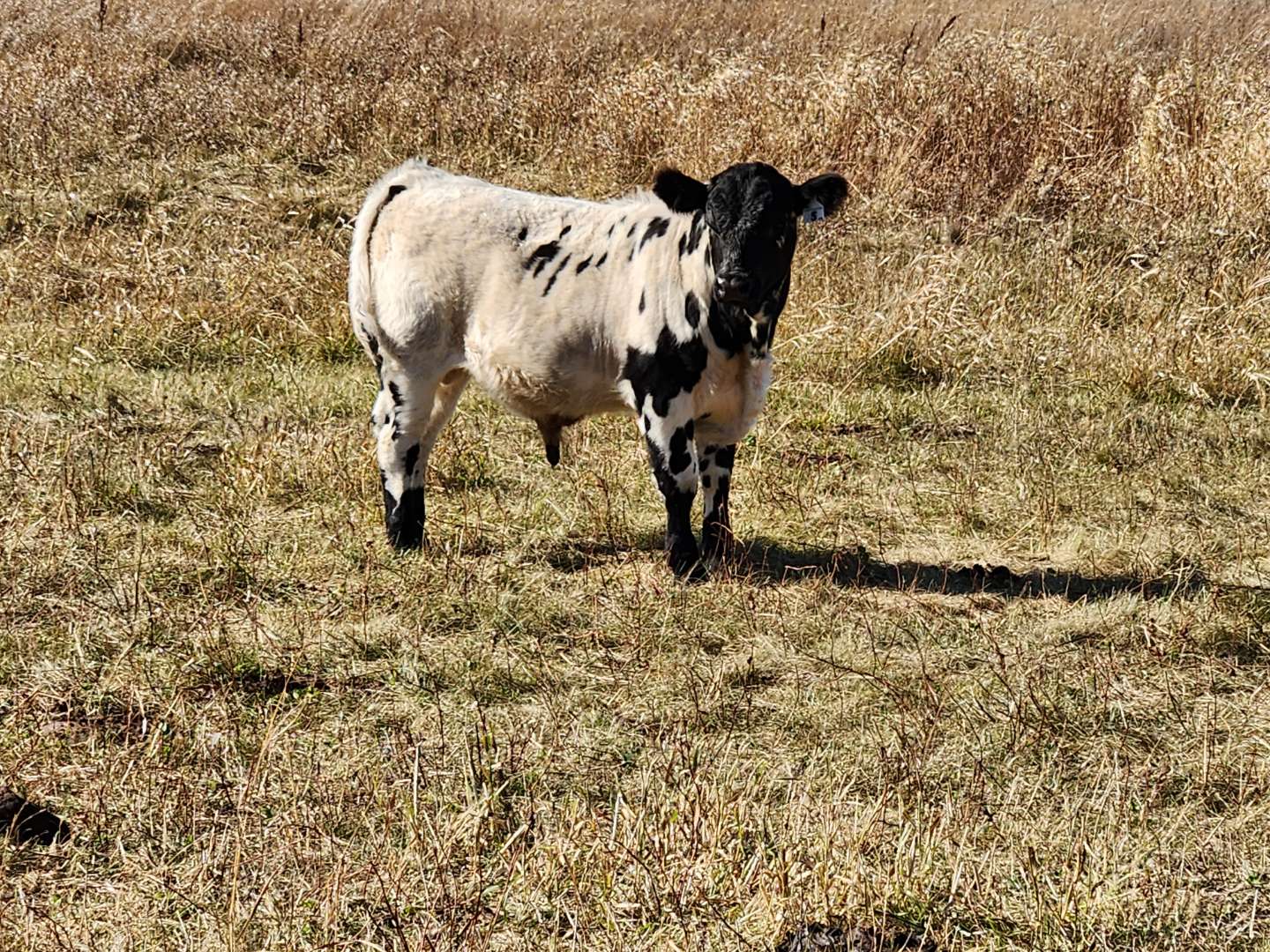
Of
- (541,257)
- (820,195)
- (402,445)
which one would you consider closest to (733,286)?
(820,195)

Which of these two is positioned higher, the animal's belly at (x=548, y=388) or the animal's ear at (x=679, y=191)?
the animal's ear at (x=679, y=191)

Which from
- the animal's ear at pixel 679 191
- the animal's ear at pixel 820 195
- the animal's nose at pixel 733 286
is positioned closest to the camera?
the animal's nose at pixel 733 286

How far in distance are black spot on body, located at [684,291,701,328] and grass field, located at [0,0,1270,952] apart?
1082 mm

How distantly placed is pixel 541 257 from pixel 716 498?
4.38 ft

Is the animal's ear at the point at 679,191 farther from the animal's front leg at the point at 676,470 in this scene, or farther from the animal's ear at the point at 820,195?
the animal's front leg at the point at 676,470

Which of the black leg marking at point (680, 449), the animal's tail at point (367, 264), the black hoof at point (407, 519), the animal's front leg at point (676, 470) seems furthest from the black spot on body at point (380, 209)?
the black leg marking at point (680, 449)

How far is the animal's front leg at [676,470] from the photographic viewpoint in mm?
6414

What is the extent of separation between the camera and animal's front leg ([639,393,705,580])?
6.41 meters

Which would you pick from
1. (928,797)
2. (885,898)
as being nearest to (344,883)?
(885,898)

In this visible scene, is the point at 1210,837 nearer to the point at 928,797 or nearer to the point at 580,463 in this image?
the point at 928,797

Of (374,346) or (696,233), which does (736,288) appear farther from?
(374,346)

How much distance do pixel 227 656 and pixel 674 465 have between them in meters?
2.06

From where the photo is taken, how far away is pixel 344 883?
401 centimetres

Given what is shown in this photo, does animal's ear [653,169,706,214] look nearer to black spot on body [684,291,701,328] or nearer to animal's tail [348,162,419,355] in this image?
black spot on body [684,291,701,328]
